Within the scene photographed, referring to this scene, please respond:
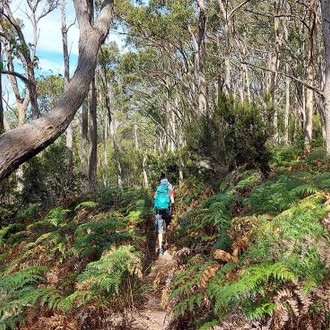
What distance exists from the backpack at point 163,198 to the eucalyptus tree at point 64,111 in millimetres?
3801

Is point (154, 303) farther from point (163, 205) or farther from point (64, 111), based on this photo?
point (64, 111)

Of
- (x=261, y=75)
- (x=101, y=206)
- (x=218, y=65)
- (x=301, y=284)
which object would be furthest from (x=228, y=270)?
(x=261, y=75)

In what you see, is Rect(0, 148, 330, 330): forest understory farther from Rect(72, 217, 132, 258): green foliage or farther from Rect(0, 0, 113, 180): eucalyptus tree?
Rect(0, 0, 113, 180): eucalyptus tree

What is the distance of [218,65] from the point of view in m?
25.4

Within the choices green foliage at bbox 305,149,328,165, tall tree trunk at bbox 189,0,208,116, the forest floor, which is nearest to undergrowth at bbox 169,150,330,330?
the forest floor

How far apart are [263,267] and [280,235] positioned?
41 cm

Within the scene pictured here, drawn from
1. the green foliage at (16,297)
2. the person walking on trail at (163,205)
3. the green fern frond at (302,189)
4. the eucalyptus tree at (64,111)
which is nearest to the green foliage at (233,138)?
the person walking on trail at (163,205)

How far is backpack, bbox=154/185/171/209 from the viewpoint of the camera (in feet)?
22.5

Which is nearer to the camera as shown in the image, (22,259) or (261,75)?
(22,259)

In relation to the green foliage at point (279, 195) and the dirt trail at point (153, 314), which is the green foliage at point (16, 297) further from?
the green foliage at point (279, 195)

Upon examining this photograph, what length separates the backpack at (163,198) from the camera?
685 cm

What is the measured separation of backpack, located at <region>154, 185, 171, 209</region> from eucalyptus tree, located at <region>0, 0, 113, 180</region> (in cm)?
380

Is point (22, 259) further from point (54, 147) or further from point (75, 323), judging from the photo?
point (54, 147)

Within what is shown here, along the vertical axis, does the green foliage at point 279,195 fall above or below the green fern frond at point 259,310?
above
